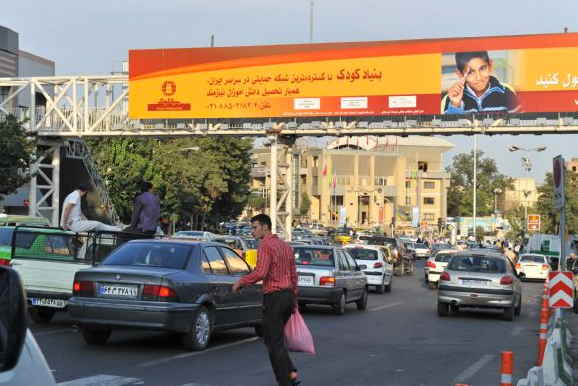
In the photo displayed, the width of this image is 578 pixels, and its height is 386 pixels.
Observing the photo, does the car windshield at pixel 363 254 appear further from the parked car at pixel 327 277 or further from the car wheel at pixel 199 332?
the car wheel at pixel 199 332

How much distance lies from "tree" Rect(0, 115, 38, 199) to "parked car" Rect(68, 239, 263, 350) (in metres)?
27.9

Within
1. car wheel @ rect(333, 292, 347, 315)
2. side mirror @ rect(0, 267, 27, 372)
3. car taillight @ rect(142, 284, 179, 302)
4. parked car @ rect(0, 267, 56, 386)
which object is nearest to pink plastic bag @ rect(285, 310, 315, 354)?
car taillight @ rect(142, 284, 179, 302)

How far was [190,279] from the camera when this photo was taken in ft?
41.7

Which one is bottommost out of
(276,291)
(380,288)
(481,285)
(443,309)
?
(380,288)

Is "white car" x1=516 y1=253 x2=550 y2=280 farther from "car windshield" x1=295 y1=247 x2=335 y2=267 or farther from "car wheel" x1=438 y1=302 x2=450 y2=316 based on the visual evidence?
"car windshield" x1=295 y1=247 x2=335 y2=267

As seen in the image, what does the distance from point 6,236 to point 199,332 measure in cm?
675

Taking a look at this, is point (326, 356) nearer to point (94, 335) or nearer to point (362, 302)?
point (94, 335)

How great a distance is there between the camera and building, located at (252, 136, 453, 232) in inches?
5364

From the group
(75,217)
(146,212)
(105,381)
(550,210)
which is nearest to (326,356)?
(105,381)

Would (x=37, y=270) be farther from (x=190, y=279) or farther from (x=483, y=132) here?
(x=483, y=132)

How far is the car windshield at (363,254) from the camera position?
31366 mm

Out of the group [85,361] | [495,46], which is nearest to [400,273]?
[495,46]

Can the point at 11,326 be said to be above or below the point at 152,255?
above

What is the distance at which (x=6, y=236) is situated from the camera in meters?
18.1
